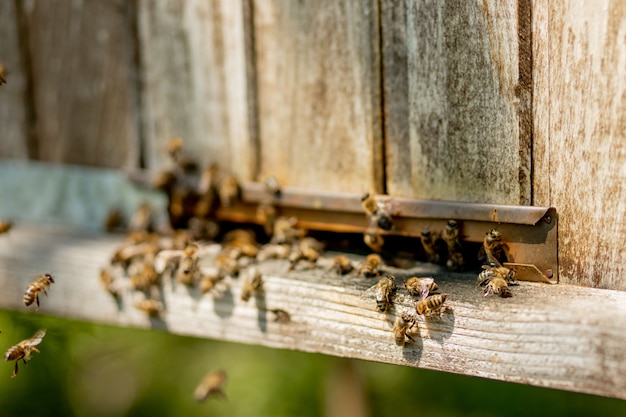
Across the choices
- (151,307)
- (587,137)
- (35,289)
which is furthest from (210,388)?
(587,137)

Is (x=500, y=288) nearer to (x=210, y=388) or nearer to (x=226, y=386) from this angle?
(x=210, y=388)

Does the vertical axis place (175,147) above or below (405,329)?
above

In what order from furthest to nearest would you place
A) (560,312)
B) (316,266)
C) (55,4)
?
(55,4) < (316,266) < (560,312)

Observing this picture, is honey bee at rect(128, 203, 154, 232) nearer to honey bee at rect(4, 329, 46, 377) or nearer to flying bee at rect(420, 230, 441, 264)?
honey bee at rect(4, 329, 46, 377)

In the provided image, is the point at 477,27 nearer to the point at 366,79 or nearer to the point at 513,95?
the point at 513,95

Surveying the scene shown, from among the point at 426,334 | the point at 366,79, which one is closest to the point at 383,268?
the point at 426,334

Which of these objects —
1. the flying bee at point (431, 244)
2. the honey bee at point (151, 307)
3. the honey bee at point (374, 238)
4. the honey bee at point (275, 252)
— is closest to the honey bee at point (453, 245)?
the flying bee at point (431, 244)
